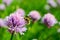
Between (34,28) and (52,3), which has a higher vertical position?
(52,3)

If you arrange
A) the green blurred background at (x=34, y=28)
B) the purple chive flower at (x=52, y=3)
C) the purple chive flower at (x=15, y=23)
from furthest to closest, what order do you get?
the purple chive flower at (x=52, y=3)
the green blurred background at (x=34, y=28)
the purple chive flower at (x=15, y=23)

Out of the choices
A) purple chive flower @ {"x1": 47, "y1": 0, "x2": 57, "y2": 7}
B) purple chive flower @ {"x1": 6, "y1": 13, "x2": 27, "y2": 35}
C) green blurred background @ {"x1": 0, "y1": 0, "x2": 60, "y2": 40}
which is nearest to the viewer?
purple chive flower @ {"x1": 6, "y1": 13, "x2": 27, "y2": 35}

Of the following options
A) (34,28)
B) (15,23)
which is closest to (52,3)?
(34,28)

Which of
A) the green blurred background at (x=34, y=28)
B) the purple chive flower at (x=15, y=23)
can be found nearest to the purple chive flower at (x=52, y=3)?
the green blurred background at (x=34, y=28)

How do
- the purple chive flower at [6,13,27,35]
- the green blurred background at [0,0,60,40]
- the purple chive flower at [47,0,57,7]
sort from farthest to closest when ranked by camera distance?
the purple chive flower at [47,0,57,7]
the green blurred background at [0,0,60,40]
the purple chive flower at [6,13,27,35]

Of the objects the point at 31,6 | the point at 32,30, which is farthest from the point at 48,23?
the point at 31,6

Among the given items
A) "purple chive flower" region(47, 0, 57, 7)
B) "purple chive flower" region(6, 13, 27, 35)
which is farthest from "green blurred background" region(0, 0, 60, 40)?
"purple chive flower" region(6, 13, 27, 35)

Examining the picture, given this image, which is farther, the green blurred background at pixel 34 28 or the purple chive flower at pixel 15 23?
the green blurred background at pixel 34 28

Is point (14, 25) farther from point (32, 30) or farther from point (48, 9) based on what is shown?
point (48, 9)

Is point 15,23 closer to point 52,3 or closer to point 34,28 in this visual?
point 34,28

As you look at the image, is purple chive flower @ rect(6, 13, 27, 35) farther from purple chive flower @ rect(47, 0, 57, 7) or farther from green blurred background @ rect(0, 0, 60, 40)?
purple chive flower @ rect(47, 0, 57, 7)

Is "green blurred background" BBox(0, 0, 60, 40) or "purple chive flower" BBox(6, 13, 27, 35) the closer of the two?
"purple chive flower" BBox(6, 13, 27, 35)

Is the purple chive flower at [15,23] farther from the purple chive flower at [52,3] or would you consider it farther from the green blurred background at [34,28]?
the purple chive flower at [52,3]
